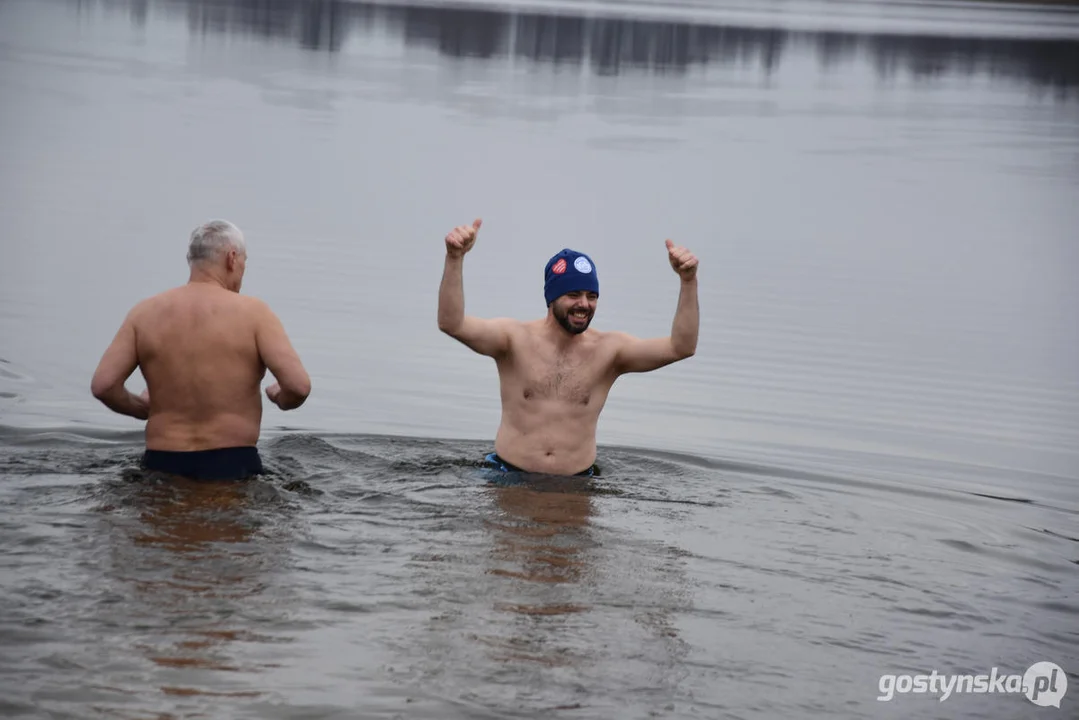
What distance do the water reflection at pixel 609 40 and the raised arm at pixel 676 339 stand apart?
29.6m

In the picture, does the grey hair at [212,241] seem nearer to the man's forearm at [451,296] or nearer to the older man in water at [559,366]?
the man's forearm at [451,296]

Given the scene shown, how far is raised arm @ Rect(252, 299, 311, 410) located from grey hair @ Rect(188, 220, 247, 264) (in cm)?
35

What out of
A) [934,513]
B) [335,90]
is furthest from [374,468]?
[335,90]

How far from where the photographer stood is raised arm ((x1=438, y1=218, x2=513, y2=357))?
8.46m

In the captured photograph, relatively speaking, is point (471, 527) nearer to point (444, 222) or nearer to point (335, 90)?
point (444, 222)

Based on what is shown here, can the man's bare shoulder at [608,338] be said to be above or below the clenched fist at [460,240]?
below

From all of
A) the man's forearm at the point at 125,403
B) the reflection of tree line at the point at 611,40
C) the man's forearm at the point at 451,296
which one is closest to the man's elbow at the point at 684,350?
the man's forearm at the point at 451,296

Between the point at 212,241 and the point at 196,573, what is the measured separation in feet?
7.66

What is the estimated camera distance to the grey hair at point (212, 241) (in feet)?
27.2

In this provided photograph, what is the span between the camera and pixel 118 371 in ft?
26.5

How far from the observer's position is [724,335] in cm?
1466

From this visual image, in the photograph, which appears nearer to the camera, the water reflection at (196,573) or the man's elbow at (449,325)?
the water reflection at (196,573)

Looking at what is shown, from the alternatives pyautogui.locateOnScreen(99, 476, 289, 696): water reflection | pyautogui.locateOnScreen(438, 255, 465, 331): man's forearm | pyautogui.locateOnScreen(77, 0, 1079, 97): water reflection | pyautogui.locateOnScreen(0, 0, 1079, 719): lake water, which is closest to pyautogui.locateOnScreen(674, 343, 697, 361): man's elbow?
pyautogui.locateOnScreen(0, 0, 1079, 719): lake water

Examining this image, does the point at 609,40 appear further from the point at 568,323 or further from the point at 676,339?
the point at 676,339
